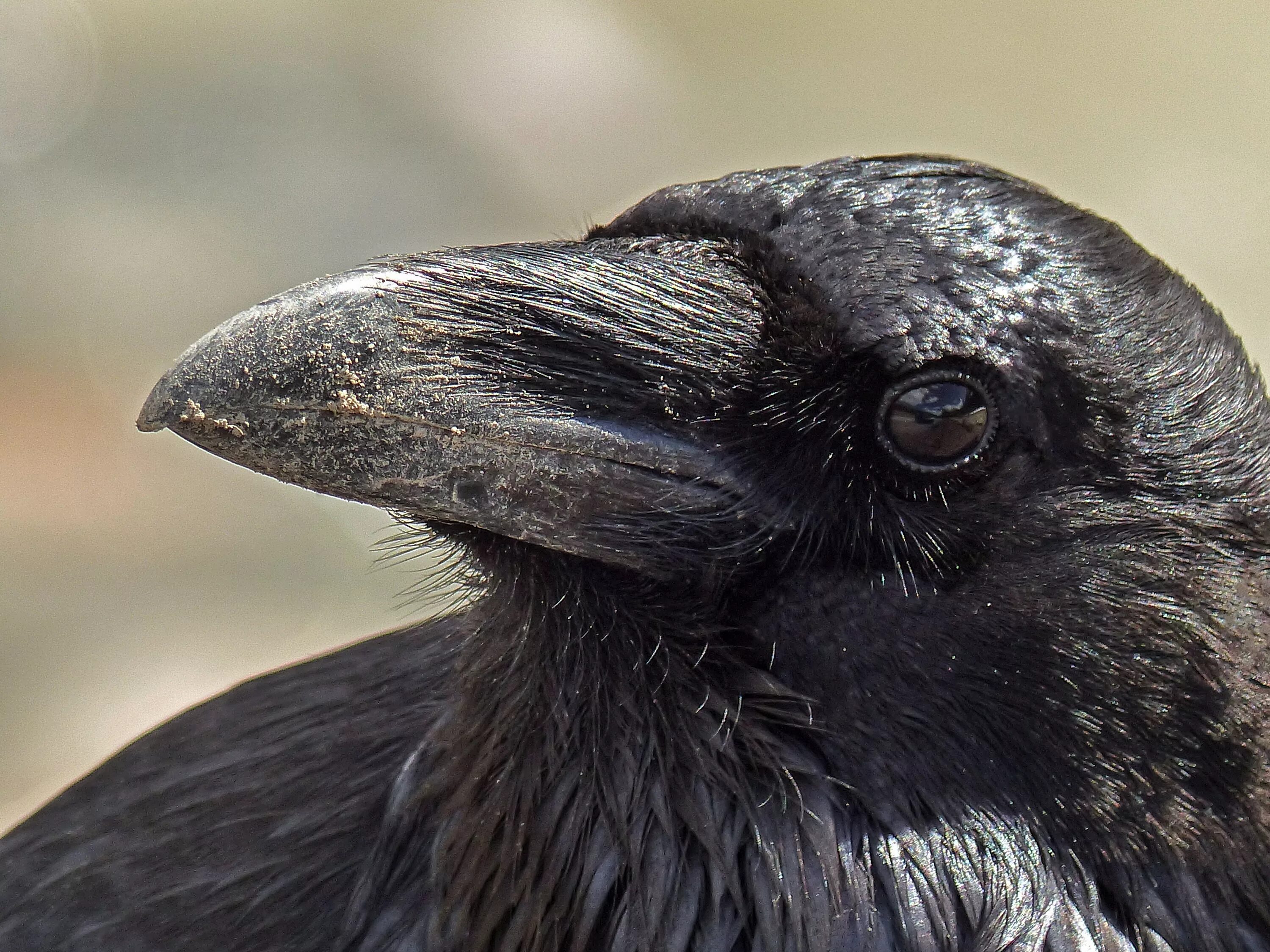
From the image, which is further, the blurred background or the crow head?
the blurred background

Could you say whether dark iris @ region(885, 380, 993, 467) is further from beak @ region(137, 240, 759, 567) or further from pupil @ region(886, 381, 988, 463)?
beak @ region(137, 240, 759, 567)

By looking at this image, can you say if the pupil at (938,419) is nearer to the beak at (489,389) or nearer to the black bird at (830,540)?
the black bird at (830,540)

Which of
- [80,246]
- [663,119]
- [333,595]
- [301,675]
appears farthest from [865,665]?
[663,119]

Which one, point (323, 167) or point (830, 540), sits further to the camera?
point (323, 167)

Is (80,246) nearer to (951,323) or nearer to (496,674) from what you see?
(496,674)

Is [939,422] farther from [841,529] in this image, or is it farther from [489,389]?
[489,389]

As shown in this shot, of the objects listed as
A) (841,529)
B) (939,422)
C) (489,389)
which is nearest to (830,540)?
(841,529)

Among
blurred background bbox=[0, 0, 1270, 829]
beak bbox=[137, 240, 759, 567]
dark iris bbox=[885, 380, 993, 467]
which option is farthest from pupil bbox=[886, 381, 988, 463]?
blurred background bbox=[0, 0, 1270, 829]
